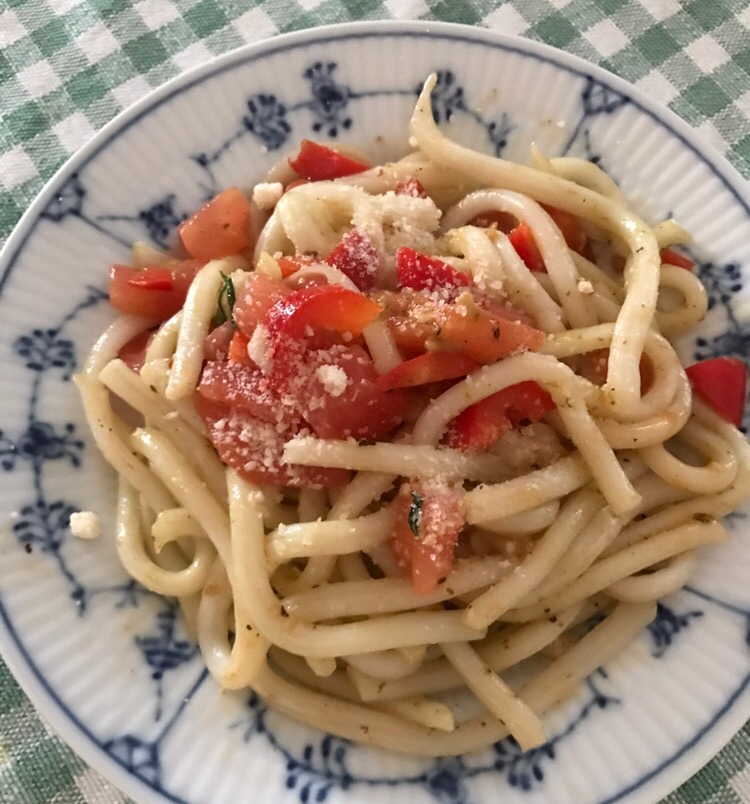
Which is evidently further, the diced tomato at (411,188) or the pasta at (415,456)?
the diced tomato at (411,188)

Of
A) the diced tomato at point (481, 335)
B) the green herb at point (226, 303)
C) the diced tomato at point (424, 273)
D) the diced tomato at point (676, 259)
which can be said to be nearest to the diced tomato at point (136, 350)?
the green herb at point (226, 303)

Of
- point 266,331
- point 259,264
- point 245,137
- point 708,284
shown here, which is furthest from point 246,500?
point 708,284

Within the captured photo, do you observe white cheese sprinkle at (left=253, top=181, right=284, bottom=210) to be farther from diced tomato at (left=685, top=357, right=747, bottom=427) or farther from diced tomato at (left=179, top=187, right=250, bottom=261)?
diced tomato at (left=685, top=357, right=747, bottom=427)

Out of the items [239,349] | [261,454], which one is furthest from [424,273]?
[261,454]

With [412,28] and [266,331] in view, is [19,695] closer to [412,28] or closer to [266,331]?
[266,331]

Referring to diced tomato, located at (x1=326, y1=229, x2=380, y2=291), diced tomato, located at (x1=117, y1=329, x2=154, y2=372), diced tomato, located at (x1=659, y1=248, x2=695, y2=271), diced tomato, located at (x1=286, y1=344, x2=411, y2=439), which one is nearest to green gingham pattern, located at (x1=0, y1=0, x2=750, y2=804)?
diced tomato, located at (x1=659, y1=248, x2=695, y2=271)

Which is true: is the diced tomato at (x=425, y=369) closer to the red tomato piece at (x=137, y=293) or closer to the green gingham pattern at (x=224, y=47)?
the red tomato piece at (x=137, y=293)

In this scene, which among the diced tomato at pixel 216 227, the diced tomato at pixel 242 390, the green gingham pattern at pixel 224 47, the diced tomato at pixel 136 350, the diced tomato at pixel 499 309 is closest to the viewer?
the diced tomato at pixel 242 390
